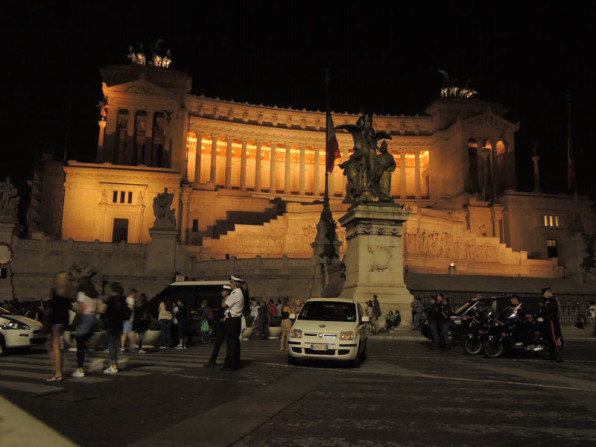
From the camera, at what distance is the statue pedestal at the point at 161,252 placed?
42406mm

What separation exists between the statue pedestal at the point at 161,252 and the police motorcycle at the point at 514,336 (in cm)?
3056

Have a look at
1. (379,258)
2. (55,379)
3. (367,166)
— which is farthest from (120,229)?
(55,379)

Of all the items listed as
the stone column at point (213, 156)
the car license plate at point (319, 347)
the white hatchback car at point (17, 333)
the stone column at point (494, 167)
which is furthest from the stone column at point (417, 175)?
the car license plate at point (319, 347)

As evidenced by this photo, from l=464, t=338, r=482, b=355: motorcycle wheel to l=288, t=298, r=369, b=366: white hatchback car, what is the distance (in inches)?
186

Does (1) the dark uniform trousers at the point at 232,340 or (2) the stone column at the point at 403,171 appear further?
(2) the stone column at the point at 403,171

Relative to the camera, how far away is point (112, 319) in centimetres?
1122

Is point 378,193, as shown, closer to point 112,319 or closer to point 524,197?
point 112,319

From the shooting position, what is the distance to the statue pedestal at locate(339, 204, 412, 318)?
68.3ft

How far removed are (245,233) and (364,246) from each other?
3219 centimetres

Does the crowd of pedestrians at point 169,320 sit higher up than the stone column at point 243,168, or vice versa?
the stone column at point 243,168

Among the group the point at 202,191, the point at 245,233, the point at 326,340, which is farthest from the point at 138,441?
the point at 202,191

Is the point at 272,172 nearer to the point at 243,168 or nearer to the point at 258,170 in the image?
the point at 258,170

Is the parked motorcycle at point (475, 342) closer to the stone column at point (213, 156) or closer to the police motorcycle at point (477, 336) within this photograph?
the police motorcycle at point (477, 336)

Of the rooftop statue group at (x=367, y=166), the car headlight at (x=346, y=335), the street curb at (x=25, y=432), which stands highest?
the rooftop statue group at (x=367, y=166)
